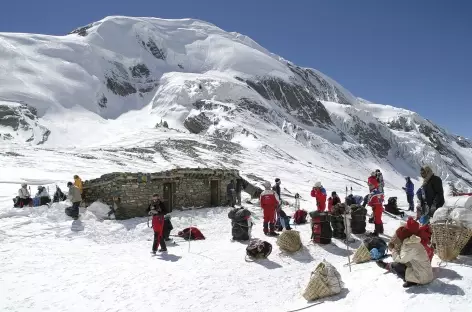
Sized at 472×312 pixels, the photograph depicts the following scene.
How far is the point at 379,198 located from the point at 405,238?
6.02 meters

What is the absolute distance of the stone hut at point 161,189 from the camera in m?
14.8

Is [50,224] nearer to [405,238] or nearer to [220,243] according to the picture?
[220,243]

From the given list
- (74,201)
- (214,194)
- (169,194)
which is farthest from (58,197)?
(214,194)

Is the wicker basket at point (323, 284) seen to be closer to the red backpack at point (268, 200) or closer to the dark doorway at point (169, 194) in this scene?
the red backpack at point (268, 200)

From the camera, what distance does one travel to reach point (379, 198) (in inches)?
490

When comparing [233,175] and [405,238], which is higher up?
[233,175]

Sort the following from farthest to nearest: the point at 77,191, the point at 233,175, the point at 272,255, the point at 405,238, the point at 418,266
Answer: the point at 233,175
the point at 77,191
the point at 272,255
the point at 405,238
the point at 418,266

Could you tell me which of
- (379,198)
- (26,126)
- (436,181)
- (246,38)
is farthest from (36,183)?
(246,38)

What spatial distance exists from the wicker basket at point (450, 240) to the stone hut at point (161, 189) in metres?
11.0

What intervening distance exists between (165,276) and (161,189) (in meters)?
8.12

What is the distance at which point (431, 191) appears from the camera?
8547mm

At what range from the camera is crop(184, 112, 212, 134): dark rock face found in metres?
87.9

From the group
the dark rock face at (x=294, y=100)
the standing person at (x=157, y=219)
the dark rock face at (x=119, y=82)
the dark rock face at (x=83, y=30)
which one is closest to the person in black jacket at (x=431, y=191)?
the standing person at (x=157, y=219)

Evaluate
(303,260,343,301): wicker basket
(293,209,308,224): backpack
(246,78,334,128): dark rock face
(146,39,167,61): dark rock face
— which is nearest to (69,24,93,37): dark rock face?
(146,39,167,61): dark rock face
